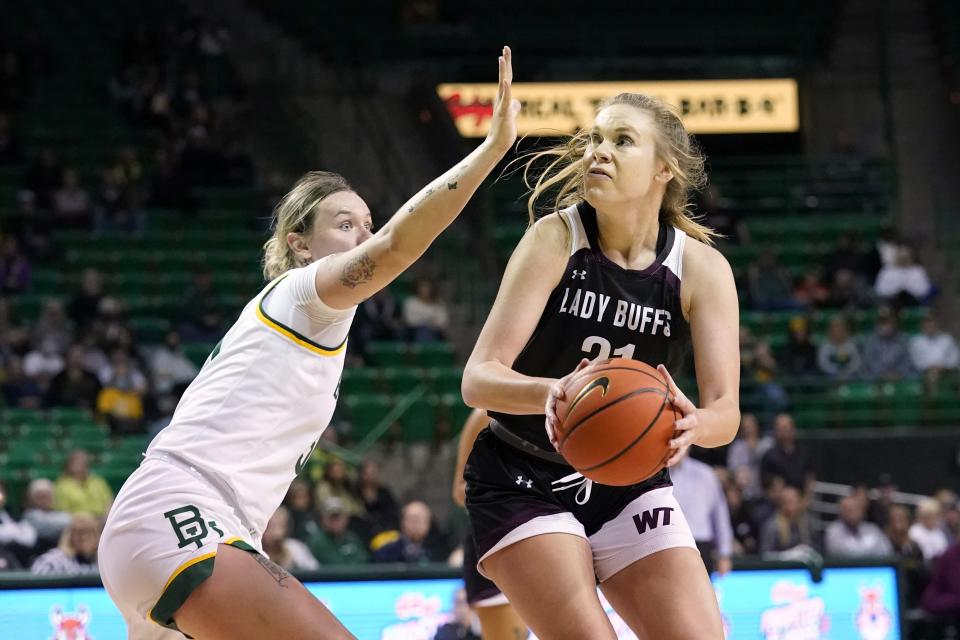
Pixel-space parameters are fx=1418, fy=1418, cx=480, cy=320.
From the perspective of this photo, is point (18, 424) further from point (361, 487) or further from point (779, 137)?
point (779, 137)

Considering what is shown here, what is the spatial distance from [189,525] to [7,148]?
14.1 m

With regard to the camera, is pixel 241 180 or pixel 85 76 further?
pixel 85 76

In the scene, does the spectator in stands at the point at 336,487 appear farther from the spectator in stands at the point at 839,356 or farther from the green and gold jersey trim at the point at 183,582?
the green and gold jersey trim at the point at 183,582

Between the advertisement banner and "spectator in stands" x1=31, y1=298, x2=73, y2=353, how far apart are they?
6.73 metres

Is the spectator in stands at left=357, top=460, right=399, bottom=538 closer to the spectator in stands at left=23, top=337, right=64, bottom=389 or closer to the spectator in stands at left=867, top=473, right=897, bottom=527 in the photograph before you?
the spectator in stands at left=23, top=337, right=64, bottom=389

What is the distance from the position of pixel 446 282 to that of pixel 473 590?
1028 cm

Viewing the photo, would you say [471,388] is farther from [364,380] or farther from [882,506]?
[364,380]

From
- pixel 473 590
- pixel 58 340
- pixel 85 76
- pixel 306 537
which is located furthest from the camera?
pixel 85 76

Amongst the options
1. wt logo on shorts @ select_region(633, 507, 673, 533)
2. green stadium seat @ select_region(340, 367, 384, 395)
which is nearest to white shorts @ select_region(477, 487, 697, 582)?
wt logo on shorts @ select_region(633, 507, 673, 533)

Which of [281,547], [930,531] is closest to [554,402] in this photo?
[281,547]

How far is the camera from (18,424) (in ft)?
41.8

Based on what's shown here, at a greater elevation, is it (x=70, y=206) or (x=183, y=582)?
(x=70, y=206)

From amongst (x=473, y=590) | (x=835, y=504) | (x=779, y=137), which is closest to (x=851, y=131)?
(x=779, y=137)

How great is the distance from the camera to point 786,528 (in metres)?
11.2
